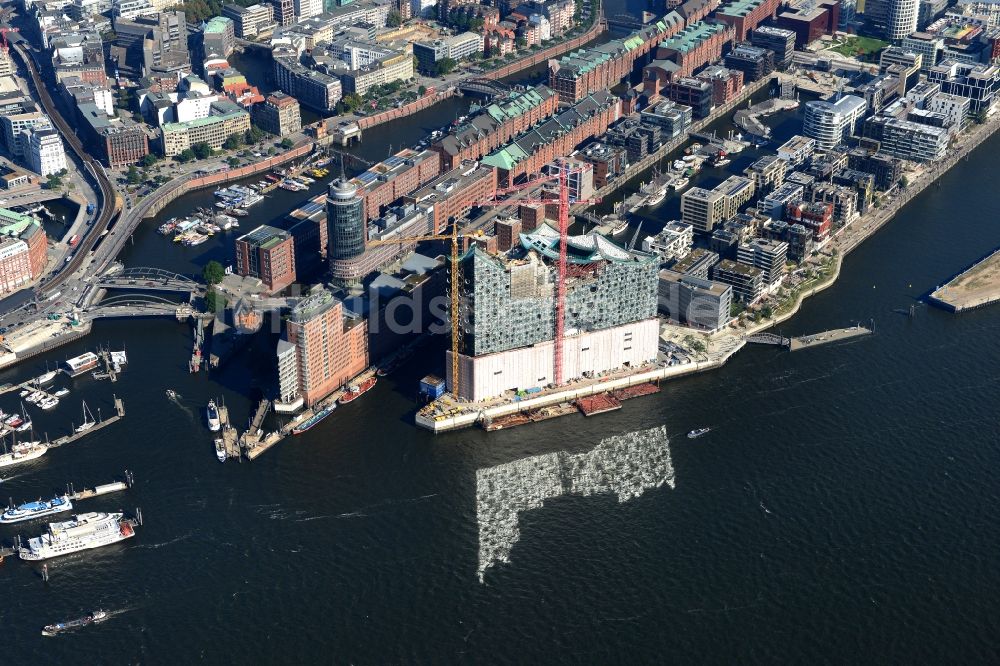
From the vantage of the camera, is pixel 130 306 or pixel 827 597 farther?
pixel 130 306

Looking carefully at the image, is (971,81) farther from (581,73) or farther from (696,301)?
(696,301)

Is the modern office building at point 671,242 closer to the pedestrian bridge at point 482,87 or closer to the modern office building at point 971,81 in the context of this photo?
the pedestrian bridge at point 482,87

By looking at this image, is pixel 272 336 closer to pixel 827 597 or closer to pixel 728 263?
pixel 728 263

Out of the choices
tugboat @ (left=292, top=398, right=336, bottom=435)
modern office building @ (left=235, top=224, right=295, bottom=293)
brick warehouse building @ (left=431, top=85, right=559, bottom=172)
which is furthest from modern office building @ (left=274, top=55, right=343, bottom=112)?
tugboat @ (left=292, top=398, right=336, bottom=435)

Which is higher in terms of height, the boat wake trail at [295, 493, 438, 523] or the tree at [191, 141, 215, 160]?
the tree at [191, 141, 215, 160]

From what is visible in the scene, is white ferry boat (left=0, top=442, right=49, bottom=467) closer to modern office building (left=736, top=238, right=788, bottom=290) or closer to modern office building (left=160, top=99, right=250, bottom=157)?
modern office building (left=160, top=99, right=250, bottom=157)

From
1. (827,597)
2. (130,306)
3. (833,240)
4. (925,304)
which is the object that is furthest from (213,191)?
(827,597)
